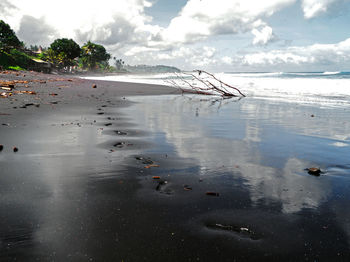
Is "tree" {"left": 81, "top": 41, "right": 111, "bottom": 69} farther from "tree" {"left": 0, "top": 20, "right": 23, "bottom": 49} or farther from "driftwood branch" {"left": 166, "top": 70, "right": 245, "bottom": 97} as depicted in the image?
"driftwood branch" {"left": 166, "top": 70, "right": 245, "bottom": 97}

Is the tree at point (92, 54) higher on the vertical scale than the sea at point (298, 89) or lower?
higher

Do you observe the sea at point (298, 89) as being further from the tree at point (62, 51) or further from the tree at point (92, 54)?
the tree at point (92, 54)

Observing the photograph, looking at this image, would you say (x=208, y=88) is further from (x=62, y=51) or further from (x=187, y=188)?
(x=62, y=51)

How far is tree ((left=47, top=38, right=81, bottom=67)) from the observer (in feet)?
268

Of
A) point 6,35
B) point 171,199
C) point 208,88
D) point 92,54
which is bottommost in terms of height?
point 171,199

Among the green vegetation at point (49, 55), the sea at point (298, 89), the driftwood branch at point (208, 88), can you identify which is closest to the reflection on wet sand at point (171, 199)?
the driftwood branch at point (208, 88)

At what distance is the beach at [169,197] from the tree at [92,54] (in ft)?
358

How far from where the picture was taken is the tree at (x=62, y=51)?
81637 mm

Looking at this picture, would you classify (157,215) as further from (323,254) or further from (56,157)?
(56,157)

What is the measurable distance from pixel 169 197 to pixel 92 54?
11388cm

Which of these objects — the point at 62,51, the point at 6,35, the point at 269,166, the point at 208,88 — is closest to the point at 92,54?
the point at 62,51

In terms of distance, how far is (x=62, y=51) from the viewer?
82750mm

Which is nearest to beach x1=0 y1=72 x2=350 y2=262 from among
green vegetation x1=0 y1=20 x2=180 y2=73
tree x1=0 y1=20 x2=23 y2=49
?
green vegetation x1=0 y1=20 x2=180 y2=73

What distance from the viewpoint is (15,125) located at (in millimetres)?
4863
